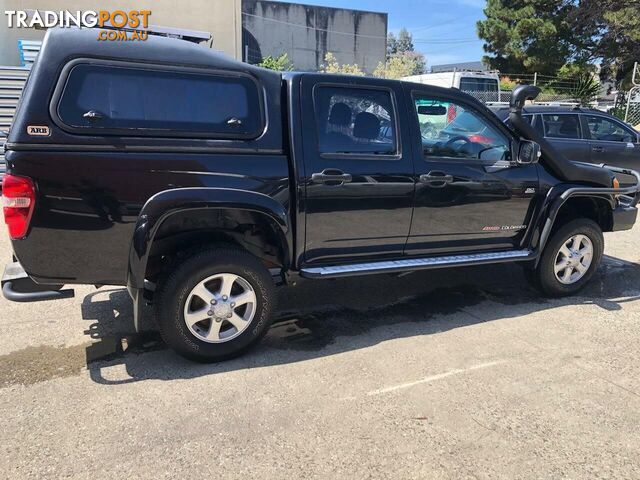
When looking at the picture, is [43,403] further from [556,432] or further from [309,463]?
[556,432]

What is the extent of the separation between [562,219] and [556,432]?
268cm

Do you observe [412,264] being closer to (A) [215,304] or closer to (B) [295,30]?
(A) [215,304]

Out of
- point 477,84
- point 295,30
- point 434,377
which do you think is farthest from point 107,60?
point 295,30

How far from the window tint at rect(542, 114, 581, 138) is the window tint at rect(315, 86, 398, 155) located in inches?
253

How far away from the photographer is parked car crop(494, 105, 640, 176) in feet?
30.6

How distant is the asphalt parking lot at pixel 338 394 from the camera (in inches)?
103

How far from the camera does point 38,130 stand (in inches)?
117

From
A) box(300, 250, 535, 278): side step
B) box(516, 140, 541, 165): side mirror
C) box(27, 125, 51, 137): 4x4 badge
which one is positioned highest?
box(27, 125, 51, 137): 4x4 badge

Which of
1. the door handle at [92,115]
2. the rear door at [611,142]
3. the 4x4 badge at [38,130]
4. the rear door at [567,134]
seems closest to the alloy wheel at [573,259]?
the door handle at [92,115]

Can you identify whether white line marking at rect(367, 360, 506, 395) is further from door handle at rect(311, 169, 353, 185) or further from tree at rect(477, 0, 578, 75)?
tree at rect(477, 0, 578, 75)

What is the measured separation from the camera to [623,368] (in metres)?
3.66

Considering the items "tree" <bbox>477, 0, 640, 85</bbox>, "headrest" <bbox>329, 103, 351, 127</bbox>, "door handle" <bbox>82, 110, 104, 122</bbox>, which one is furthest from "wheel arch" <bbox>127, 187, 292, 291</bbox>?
"tree" <bbox>477, 0, 640, 85</bbox>

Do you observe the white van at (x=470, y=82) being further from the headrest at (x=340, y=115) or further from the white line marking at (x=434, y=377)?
the white line marking at (x=434, y=377)

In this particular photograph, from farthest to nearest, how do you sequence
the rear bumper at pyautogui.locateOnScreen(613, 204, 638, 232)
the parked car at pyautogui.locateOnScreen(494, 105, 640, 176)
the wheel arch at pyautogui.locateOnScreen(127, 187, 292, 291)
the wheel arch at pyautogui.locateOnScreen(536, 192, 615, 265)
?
1. the parked car at pyautogui.locateOnScreen(494, 105, 640, 176)
2. the rear bumper at pyautogui.locateOnScreen(613, 204, 638, 232)
3. the wheel arch at pyautogui.locateOnScreen(536, 192, 615, 265)
4. the wheel arch at pyautogui.locateOnScreen(127, 187, 292, 291)
